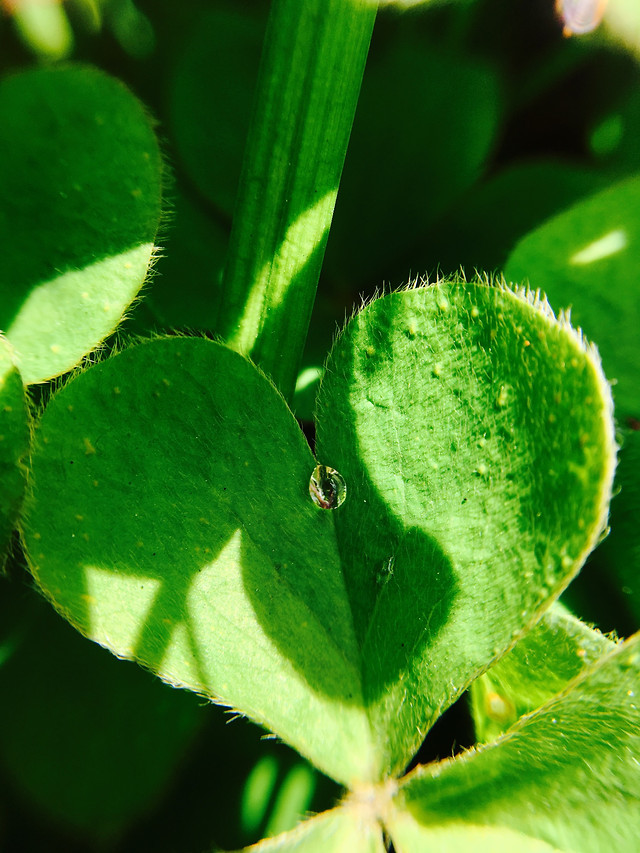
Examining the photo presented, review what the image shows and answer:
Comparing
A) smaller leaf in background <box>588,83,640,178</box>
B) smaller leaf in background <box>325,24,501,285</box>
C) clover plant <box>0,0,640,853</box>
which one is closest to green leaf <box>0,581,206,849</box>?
clover plant <box>0,0,640,853</box>

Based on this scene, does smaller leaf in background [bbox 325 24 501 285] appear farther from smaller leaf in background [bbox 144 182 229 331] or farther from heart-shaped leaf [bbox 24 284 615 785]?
heart-shaped leaf [bbox 24 284 615 785]

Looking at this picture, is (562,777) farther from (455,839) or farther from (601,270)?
A: (601,270)

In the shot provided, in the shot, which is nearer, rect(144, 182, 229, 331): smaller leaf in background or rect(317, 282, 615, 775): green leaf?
rect(317, 282, 615, 775): green leaf

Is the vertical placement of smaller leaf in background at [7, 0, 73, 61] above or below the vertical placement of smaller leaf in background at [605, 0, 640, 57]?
below

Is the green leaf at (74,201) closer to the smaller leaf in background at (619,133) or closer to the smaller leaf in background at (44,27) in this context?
the smaller leaf in background at (44,27)

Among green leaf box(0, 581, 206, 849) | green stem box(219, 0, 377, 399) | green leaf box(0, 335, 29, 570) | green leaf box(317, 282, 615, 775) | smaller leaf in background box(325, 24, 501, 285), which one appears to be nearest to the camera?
green leaf box(317, 282, 615, 775)
